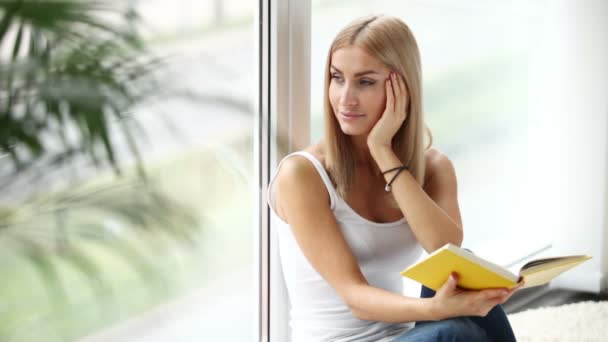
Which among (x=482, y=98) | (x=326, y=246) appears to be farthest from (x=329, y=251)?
(x=482, y=98)

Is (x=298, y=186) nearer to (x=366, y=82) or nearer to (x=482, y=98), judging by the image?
(x=366, y=82)

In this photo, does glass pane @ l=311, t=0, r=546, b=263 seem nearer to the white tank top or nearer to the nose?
the nose

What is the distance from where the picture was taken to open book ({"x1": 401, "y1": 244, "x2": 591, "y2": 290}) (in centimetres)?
149

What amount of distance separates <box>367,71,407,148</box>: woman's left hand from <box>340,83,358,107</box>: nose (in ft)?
0.25

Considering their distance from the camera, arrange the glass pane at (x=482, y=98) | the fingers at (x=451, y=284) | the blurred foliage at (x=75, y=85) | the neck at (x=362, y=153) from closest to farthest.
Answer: the blurred foliage at (x=75, y=85)
the fingers at (x=451, y=284)
the neck at (x=362, y=153)
the glass pane at (x=482, y=98)

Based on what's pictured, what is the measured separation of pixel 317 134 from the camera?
8.67 ft

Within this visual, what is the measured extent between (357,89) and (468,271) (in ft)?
1.75

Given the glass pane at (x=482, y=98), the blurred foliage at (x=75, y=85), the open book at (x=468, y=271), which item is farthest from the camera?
the glass pane at (x=482, y=98)

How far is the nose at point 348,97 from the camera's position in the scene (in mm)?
1867

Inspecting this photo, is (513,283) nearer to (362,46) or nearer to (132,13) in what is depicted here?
(362,46)

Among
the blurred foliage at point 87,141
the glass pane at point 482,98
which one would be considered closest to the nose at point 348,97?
the glass pane at point 482,98

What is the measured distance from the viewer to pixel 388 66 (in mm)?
1863

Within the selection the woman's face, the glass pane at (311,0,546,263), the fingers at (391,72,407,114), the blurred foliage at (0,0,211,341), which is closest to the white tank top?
the woman's face

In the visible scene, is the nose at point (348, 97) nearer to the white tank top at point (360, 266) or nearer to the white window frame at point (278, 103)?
the white tank top at point (360, 266)
